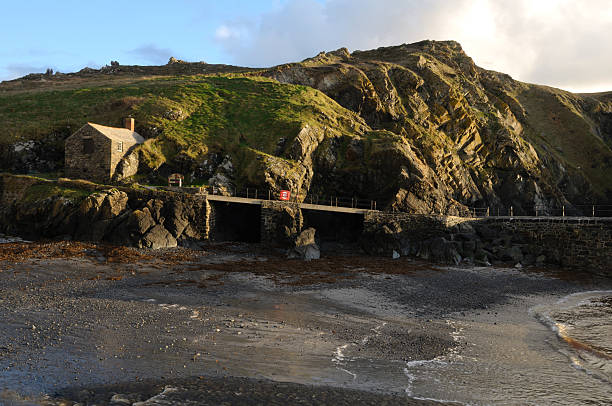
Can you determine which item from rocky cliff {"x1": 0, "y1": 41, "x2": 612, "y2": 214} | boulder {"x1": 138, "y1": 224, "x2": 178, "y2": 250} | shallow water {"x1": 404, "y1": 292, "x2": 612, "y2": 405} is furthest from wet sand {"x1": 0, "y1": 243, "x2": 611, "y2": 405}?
rocky cliff {"x1": 0, "y1": 41, "x2": 612, "y2": 214}

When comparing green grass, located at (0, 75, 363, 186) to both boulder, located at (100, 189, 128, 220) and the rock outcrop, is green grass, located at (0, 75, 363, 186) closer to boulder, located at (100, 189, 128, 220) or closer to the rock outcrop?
the rock outcrop

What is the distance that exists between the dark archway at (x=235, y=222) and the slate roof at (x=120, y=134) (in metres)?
16.3

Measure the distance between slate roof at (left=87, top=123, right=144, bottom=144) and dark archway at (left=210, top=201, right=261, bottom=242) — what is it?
53.6ft

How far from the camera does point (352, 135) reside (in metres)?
58.1

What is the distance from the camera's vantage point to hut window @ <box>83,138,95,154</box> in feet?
157

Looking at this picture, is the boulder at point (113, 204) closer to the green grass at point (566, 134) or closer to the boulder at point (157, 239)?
the boulder at point (157, 239)

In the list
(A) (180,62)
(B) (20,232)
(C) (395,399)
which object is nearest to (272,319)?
(C) (395,399)

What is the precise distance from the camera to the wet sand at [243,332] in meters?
11.5

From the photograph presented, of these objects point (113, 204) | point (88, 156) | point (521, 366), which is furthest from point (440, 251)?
point (88, 156)

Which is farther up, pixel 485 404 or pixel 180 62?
pixel 180 62

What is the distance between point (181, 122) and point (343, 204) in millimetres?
25409

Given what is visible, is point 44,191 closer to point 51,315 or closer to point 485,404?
point 51,315

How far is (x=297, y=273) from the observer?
32.4 metres

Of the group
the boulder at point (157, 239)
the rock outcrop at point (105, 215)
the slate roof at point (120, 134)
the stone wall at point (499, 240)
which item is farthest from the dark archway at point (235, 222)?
the slate roof at point (120, 134)
